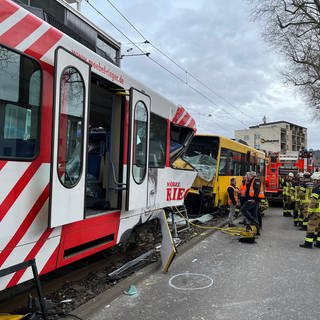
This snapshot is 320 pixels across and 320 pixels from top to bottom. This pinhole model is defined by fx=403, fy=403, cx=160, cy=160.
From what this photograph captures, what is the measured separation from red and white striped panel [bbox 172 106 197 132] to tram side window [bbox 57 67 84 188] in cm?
342

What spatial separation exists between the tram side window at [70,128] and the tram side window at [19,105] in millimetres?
263

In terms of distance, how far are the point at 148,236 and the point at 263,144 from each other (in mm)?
62896

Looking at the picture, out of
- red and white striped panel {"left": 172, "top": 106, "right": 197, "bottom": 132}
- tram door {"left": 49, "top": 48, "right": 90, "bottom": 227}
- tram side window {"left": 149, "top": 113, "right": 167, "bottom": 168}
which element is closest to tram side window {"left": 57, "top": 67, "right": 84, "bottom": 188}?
tram door {"left": 49, "top": 48, "right": 90, "bottom": 227}

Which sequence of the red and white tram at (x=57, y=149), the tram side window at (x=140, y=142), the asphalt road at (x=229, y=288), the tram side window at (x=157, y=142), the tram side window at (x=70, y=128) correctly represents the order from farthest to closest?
the tram side window at (x=157, y=142)
the tram side window at (x=140, y=142)
the asphalt road at (x=229, y=288)
the tram side window at (x=70, y=128)
the red and white tram at (x=57, y=149)

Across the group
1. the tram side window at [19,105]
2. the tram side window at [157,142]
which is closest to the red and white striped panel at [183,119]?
the tram side window at [157,142]

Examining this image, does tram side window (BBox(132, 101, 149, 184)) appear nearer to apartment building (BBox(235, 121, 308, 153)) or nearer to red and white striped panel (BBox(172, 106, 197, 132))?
red and white striped panel (BBox(172, 106, 197, 132))

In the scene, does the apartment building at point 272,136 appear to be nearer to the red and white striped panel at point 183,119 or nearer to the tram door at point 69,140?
the red and white striped panel at point 183,119

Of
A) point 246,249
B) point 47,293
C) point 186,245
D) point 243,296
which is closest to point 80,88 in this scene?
point 47,293

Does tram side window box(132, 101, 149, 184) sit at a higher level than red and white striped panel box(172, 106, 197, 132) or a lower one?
lower

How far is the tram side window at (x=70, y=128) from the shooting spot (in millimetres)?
3855

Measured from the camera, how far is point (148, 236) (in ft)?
26.2

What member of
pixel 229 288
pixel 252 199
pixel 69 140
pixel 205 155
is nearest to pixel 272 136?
pixel 205 155

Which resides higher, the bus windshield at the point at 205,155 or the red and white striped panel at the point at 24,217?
the bus windshield at the point at 205,155

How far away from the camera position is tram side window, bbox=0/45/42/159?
331 centimetres
